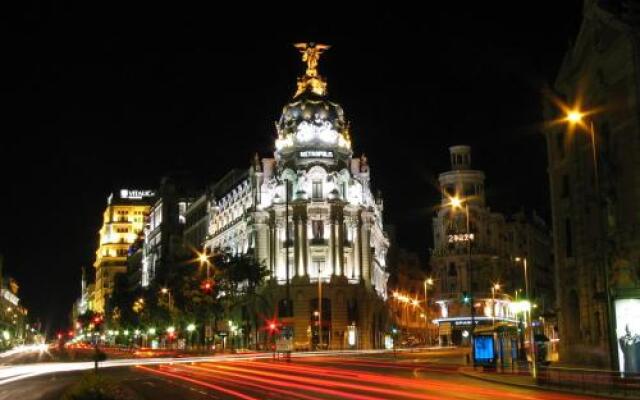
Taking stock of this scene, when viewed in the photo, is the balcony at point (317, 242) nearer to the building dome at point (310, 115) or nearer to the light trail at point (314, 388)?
the building dome at point (310, 115)

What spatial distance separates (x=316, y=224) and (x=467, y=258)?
2784 centimetres

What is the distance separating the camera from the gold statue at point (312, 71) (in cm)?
10656

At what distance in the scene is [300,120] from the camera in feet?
335

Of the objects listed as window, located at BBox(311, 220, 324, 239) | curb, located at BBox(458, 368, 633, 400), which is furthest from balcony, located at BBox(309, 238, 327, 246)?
curb, located at BBox(458, 368, 633, 400)


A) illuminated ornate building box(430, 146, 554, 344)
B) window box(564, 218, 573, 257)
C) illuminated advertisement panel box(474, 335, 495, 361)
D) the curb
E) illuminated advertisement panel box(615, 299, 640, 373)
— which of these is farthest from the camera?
illuminated ornate building box(430, 146, 554, 344)

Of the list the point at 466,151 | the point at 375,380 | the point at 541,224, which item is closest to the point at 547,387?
the point at 375,380

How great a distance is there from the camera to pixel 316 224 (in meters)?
99.6

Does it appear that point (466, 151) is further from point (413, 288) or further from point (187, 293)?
point (187, 293)

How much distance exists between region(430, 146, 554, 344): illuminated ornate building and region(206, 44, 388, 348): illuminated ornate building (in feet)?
56.2

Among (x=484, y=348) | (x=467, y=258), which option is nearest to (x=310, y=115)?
(x=467, y=258)

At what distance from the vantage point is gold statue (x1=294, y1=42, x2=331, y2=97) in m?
107

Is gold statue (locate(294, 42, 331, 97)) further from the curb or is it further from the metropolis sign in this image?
the curb

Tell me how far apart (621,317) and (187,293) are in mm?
64118

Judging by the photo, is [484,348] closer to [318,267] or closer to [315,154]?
[318,267]
